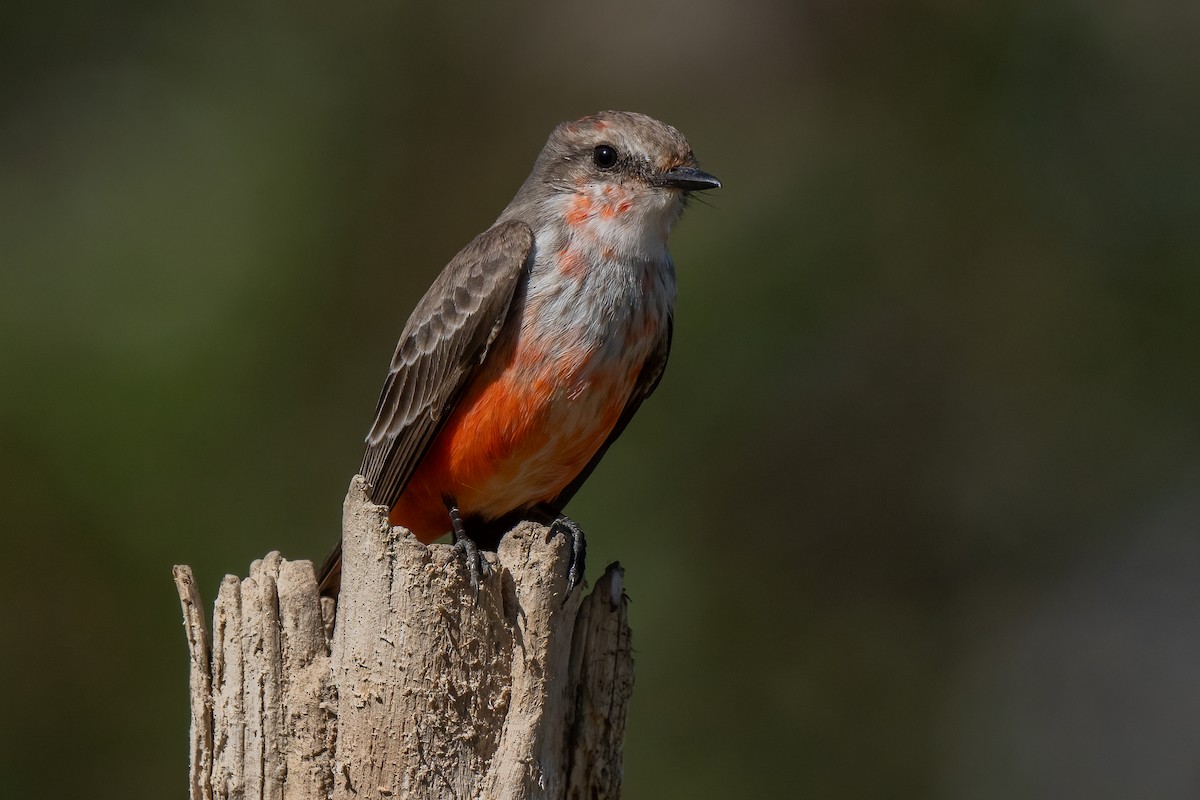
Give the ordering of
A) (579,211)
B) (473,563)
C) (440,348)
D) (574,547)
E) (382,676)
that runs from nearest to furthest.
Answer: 1. (382,676)
2. (473,563)
3. (574,547)
4. (440,348)
5. (579,211)

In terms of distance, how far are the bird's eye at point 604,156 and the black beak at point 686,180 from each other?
0.71 feet

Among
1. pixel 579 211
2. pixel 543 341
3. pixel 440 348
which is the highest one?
pixel 579 211

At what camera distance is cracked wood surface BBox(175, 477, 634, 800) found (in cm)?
377

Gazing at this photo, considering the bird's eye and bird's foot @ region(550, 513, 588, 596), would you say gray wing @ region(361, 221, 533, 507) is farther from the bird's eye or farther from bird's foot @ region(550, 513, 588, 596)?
bird's foot @ region(550, 513, 588, 596)

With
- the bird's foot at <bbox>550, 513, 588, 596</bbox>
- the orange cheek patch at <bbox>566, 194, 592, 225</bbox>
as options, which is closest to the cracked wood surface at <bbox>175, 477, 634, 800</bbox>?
the bird's foot at <bbox>550, 513, 588, 596</bbox>

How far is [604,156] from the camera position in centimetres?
536

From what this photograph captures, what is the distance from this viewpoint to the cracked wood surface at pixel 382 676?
3.77m

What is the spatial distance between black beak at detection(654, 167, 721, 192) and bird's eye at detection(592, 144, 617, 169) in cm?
22

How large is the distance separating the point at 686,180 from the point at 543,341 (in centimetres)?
86

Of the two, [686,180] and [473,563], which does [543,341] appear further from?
[473,563]

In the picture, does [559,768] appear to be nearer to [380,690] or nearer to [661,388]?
[380,690]

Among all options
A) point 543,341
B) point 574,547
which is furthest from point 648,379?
point 574,547

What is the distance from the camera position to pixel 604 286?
499 centimetres

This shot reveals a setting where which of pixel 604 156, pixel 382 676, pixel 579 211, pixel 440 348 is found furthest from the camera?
pixel 604 156
